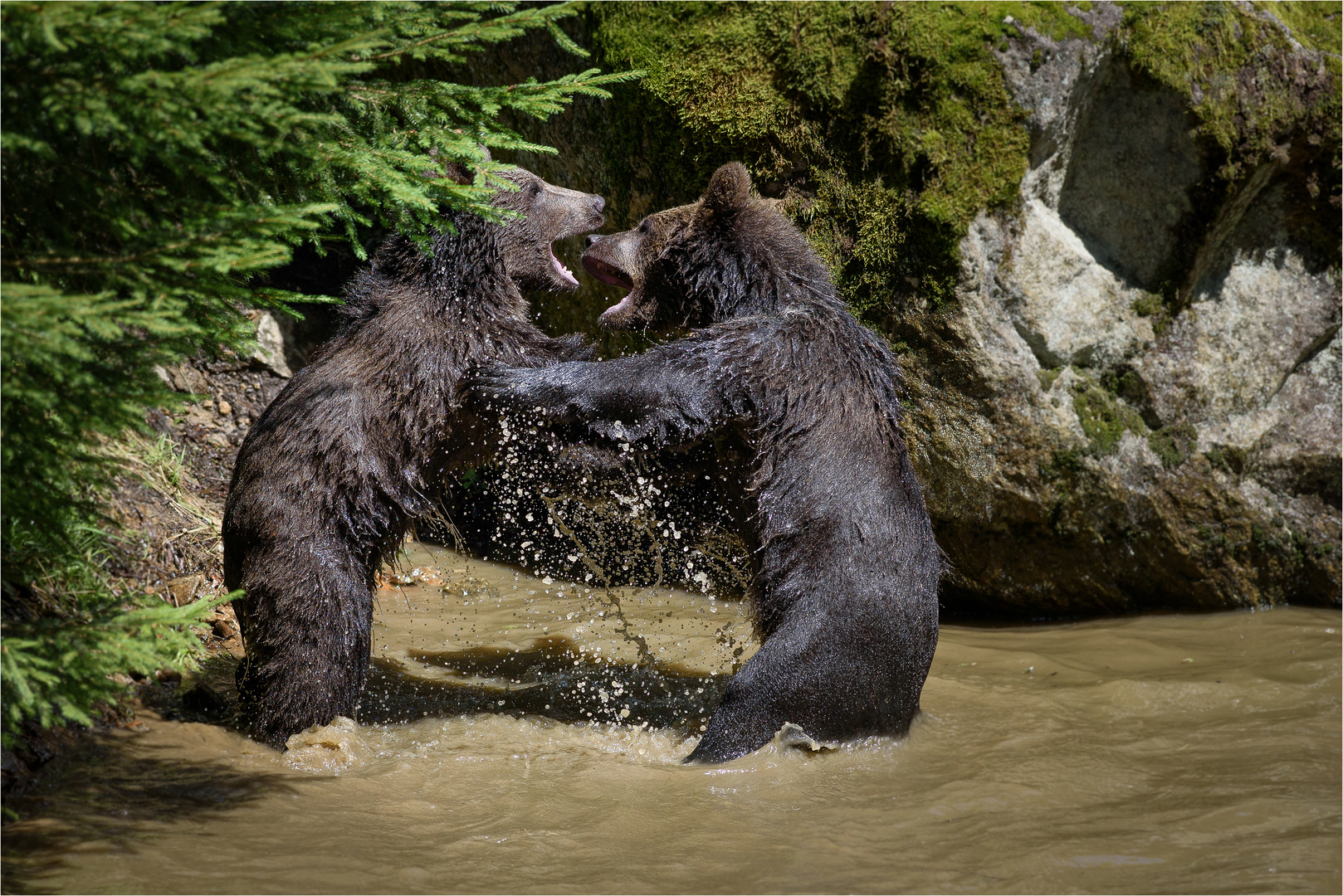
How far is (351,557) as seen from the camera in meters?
4.73

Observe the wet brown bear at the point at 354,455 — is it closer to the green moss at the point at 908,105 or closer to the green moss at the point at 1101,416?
the green moss at the point at 908,105

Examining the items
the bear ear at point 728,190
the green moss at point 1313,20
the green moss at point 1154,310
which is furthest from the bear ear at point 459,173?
the green moss at point 1313,20

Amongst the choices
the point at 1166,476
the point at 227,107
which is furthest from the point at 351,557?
the point at 1166,476

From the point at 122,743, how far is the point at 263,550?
0.97 meters

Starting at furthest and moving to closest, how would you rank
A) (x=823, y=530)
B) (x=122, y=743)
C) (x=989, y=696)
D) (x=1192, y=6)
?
1. (x=1192, y=6)
2. (x=989, y=696)
3. (x=823, y=530)
4. (x=122, y=743)

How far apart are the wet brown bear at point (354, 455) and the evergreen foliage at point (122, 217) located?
100 cm

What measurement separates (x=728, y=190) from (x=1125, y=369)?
2.84m

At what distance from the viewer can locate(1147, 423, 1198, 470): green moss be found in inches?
247

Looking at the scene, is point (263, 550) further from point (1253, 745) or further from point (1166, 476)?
point (1166, 476)

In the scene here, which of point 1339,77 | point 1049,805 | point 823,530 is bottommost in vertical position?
point 1049,805

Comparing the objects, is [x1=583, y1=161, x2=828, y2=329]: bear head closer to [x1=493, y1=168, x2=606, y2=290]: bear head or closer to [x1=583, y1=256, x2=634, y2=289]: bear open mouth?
[x1=583, y1=256, x2=634, y2=289]: bear open mouth

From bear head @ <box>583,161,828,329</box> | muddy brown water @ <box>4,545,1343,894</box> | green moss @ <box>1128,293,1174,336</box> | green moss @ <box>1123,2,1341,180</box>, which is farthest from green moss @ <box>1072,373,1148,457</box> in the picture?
bear head @ <box>583,161,828,329</box>

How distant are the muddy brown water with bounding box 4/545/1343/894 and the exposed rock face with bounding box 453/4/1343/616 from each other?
0.51 meters

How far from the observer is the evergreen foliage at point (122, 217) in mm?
2828
